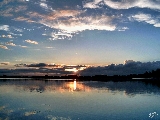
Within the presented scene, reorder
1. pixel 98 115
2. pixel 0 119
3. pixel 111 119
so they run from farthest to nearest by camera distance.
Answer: pixel 98 115 < pixel 111 119 < pixel 0 119

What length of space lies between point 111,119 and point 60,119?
8.43 metres

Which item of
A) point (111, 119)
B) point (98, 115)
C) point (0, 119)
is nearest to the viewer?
point (0, 119)

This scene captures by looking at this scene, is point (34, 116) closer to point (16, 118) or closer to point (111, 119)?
point (16, 118)

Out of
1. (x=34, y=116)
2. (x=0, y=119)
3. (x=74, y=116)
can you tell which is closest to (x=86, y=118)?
(x=74, y=116)

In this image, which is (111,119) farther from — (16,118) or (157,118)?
(16,118)

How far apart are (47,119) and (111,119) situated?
34.5 feet

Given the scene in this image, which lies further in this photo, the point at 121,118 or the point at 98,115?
the point at 98,115

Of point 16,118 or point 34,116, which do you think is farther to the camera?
point 34,116

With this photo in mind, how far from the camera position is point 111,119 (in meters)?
32.8

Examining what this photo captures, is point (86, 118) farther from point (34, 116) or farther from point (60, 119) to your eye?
point (34, 116)

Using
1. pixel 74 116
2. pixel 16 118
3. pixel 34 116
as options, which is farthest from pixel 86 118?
pixel 16 118

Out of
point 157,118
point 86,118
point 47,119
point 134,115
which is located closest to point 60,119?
point 47,119

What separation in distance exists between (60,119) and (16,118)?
7067mm

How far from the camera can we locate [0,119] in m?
30.7
